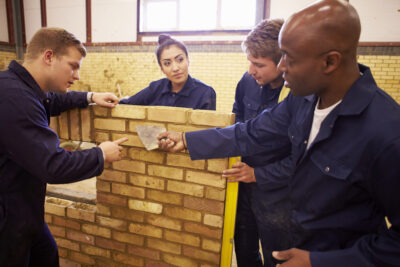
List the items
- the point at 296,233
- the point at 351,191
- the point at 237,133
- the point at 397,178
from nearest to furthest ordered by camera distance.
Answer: the point at 397,178, the point at 351,191, the point at 296,233, the point at 237,133

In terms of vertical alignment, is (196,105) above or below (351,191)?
above

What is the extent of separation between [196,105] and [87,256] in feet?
5.07

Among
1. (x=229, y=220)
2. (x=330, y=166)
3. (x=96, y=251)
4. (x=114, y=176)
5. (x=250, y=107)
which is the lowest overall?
(x=96, y=251)

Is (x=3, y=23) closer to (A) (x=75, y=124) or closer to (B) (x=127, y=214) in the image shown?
(A) (x=75, y=124)

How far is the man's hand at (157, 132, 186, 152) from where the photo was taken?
4.58 feet

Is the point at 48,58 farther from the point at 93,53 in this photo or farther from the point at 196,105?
the point at 93,53

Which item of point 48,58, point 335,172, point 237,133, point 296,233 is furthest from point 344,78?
point 48,58

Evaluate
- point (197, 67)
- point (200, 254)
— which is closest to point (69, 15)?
point (197, 67)

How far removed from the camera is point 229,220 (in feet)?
5.01

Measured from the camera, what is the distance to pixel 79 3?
7355 mm

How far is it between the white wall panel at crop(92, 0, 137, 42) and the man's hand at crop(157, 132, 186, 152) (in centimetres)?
649

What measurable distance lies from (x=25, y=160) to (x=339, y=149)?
1358mm

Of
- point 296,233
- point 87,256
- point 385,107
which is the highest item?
point 385,107

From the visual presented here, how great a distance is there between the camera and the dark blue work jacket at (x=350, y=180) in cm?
76
